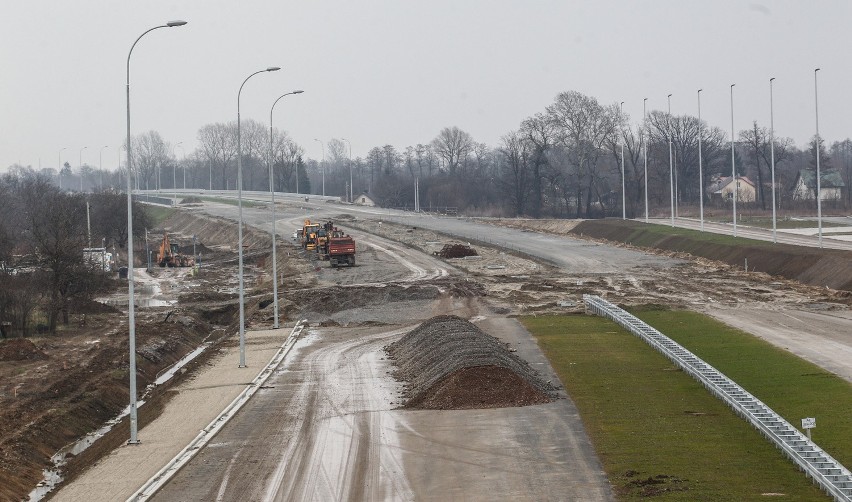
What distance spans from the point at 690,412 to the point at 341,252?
49589 mm

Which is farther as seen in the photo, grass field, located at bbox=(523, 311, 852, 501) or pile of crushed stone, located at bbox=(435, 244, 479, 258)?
pile of crushed stone, located at bbox=(435, 244, 479, 258)

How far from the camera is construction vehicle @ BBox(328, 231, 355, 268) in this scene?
2985 inches

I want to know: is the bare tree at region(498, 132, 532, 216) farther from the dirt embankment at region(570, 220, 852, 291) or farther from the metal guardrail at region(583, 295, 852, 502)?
the metal guardrail at region(583, 295, 852, 502)

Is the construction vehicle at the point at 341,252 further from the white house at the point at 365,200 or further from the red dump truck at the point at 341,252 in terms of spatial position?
the white house at the point at 365,200

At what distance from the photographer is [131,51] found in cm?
2498

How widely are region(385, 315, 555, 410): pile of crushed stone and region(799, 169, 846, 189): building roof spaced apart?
110230 millimetres

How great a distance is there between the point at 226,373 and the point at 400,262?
40175 millimetres

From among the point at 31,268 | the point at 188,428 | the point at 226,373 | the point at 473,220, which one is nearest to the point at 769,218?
the point at 473,220

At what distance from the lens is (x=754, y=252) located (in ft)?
235

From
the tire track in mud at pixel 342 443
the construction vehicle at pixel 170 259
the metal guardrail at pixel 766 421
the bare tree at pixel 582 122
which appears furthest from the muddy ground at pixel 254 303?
the bare tree at pixel 582 122

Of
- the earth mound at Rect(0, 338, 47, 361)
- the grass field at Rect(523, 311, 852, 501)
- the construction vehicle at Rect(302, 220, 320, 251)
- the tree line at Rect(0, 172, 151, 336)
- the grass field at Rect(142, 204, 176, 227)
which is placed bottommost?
the grass field at Rect(523, 311, 852, 501)

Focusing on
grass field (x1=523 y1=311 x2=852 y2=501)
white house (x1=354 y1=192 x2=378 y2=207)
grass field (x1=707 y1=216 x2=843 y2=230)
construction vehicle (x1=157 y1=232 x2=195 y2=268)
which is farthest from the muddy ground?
white house (x1=354 y1=192 x2=378 y2=207)

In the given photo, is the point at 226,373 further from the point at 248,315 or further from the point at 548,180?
the point at 548,180

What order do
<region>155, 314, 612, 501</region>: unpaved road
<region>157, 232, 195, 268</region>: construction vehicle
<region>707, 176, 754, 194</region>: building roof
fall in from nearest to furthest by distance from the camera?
<region>155, 314, 612, 501</region>: unpaved road → <region>157, 232, 195, 268</region>: construction vehicle → <region>707, 176, 754, 194</region>: building roof
